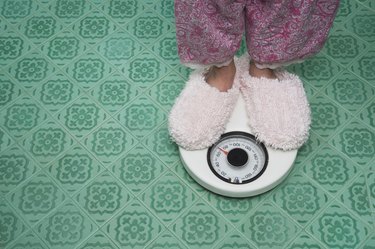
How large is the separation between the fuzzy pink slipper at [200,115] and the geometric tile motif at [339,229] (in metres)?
0.28

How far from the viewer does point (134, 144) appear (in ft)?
3.61

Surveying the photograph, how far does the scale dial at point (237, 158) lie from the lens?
994 millimetres

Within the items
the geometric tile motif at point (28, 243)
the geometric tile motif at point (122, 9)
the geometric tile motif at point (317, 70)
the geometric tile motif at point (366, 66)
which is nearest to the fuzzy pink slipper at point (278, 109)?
the geometric tile motif at point (317, 70)

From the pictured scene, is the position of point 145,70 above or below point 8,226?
above

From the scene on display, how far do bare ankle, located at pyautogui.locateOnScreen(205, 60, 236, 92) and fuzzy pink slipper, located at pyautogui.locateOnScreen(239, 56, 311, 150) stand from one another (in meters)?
0.04

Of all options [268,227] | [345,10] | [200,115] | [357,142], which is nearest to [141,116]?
[200,115]

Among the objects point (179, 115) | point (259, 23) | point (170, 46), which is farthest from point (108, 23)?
point (259, 23)

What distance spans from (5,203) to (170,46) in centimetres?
57

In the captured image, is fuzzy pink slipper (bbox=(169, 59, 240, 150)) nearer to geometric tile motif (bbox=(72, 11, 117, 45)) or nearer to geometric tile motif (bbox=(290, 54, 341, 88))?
geometric tile motif (bbox=(290, 54, 341, 88))

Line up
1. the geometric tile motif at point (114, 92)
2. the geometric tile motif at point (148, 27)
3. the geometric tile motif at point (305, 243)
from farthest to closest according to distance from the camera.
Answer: the geometric tile motif at point (148, 27)
the geometric tile motif at point (114, 92)
the geometric tile motif at point (305, 243)

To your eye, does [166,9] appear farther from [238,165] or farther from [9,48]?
[238,165]

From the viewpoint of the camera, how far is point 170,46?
125 cm

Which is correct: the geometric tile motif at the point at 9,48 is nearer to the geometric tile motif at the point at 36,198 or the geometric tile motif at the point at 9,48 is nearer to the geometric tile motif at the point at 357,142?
the geometric tile motif at the point at 36,198

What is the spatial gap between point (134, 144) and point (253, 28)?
387 millimetres
